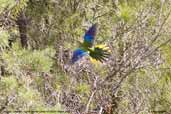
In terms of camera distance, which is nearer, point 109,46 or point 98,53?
point 98,53

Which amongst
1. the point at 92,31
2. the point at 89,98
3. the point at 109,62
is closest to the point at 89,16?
the point at 109,62

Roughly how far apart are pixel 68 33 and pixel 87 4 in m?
0.18

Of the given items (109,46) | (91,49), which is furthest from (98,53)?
(109,46)

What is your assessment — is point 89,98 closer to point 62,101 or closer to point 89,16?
point 62,101

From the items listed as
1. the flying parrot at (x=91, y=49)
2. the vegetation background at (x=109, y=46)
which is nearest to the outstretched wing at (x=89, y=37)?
the flying parrot at (x=91, y=49)

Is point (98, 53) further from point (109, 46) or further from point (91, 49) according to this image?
point (109, 46)

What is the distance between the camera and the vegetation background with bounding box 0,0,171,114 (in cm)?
205

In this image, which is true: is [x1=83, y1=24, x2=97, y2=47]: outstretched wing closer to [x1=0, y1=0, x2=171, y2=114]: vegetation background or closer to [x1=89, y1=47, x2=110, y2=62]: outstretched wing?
[x1=89, y1=47, x2=110, y2=62]: outstretched wing

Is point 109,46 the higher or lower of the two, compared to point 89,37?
higher

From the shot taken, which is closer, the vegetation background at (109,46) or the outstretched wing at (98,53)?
the outstretched wing at (98,53)

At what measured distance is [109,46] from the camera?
7.13ft

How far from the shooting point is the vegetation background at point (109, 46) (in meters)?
2.05

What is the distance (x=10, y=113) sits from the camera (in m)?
1.51

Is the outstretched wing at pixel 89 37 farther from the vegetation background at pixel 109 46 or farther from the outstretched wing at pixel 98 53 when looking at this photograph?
the vegetation background at pixel 109 46
